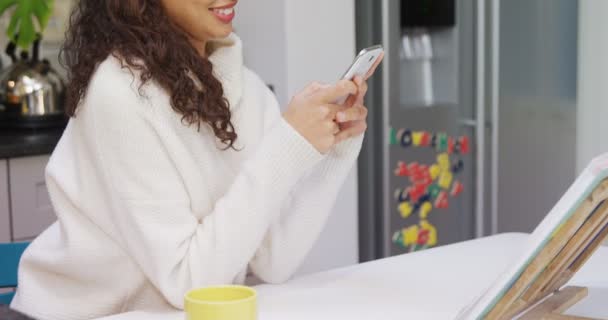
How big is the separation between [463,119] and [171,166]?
218 cm

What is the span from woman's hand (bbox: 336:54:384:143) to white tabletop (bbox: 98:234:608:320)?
217 mm

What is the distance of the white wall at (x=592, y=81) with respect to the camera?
333 centimetres

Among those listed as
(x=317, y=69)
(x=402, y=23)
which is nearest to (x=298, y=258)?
(x=317, y=69)

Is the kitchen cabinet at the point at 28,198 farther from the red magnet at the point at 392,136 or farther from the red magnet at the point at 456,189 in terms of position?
the red magnet at the point at 456,189

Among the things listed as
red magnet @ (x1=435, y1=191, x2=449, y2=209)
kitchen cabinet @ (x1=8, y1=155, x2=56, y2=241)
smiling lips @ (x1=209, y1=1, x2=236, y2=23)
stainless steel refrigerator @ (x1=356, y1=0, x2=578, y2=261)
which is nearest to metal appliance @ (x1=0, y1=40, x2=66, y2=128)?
kitchen cabinet @ (x1=8, y1=155, x2=56, y2=241)

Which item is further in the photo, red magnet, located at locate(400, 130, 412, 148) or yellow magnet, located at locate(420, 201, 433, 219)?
yellow magnet, located at locate(420, 201, 433, 219)

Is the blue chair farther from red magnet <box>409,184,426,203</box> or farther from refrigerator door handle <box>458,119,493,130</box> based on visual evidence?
refrigerator door handle <box>458,119,493,130</box>

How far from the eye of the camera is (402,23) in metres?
3.17

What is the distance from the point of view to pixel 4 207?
240 centimetres

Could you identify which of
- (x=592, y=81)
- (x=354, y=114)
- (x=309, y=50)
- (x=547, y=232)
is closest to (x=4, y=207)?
(x=309, y=50)

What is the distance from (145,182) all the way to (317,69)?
1.75m

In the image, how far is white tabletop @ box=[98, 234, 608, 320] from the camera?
1160 mm

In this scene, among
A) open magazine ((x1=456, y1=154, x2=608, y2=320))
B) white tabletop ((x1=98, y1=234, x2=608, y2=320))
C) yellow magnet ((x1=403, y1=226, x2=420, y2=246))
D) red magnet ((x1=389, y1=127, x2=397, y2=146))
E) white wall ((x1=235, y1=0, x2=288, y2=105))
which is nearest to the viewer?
open magazine ((x1=456, y1=154, x2=608, y2=320))

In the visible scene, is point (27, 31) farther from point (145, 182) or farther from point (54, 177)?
point (145, 182)
